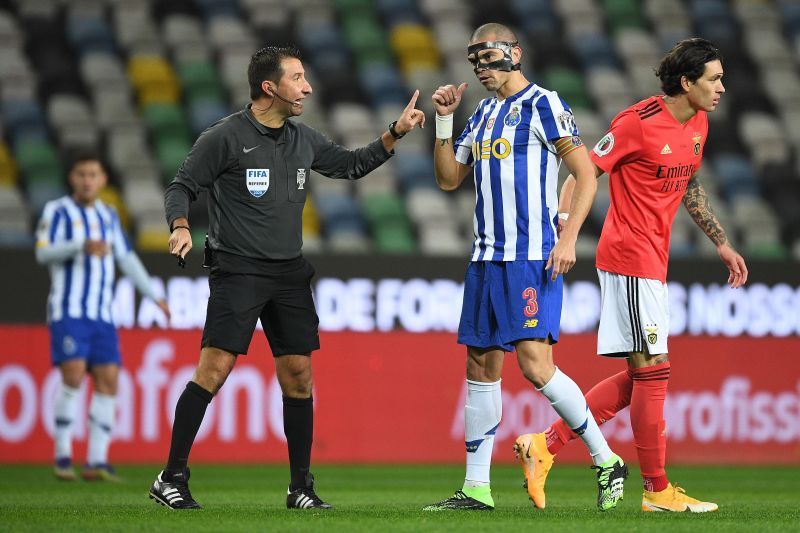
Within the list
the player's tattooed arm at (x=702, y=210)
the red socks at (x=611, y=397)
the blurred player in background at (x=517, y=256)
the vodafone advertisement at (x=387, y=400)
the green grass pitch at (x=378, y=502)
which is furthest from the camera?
the vodafone advertisement at (x=387, y=400)

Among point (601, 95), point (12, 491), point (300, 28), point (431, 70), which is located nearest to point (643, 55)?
point (601, 95)

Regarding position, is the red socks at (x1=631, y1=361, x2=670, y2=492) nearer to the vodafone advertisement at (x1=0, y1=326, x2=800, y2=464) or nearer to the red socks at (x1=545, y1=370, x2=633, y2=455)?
the red socks at (x1=545, y1=370, x2=633, y2=455)

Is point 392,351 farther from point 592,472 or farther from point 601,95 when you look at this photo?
point 601,95

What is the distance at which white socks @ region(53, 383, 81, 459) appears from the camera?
9.26m

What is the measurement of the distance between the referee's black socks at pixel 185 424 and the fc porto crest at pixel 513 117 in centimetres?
183

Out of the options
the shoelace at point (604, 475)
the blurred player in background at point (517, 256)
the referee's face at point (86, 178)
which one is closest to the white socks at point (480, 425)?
the blurred player in background at point (517, 256)

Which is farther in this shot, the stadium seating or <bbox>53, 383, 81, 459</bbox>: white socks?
the stadium seating

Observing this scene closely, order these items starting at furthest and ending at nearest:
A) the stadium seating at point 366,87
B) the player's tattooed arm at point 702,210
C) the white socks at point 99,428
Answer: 1. the stadium seating at point 366,87
2. the white socks at point 99,428
3. the player's tattooed arm at point 702,210

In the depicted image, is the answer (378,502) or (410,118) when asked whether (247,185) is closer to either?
(410,118)

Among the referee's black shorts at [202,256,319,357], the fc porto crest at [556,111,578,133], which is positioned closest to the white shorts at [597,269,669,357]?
the fc porto crest at [556,111,578,133]

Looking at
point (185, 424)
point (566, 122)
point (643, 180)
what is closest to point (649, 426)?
point (643, 180)

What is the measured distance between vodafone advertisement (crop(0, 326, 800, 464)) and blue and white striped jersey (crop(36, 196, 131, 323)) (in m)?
1.06

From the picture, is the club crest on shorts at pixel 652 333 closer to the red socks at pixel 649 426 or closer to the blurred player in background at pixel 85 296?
the red socks at pixel 649 426

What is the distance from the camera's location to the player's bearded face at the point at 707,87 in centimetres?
630
